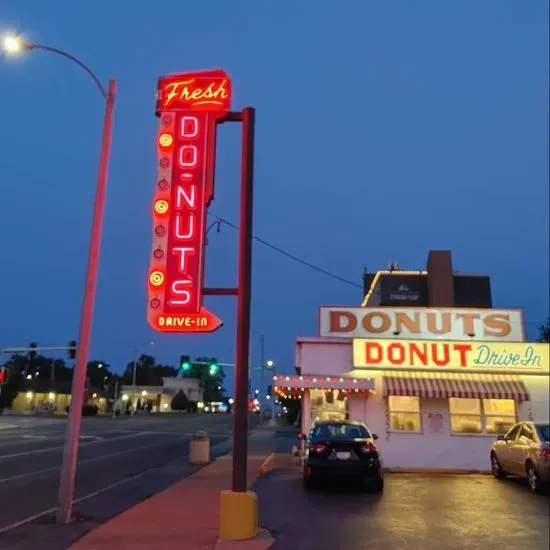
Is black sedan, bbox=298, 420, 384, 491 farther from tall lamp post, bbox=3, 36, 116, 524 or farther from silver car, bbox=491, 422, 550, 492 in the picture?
tall lamp post, bbox=3, 36, 116, 524

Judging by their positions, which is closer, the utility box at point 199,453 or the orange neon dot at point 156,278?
the orange neon dot at point 156,278

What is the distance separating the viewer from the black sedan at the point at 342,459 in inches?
524

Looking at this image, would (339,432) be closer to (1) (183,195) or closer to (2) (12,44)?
(1) (183,195)

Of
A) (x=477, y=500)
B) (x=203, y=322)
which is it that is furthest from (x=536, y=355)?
(x=203, y=322)

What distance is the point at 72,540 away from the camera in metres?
8.50

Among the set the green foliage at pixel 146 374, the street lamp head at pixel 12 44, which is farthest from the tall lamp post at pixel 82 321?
the green foliage at pixel 146 374

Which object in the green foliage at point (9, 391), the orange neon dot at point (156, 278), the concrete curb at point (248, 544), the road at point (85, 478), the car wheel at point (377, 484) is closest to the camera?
the concrete curb at point (248, 544)

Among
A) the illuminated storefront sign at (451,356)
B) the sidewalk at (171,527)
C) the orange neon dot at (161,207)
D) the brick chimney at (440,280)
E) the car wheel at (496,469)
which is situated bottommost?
the sidewalk at (171,527)

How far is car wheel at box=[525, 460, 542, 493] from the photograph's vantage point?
13.0m

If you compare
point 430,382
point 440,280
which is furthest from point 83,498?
point 440,280

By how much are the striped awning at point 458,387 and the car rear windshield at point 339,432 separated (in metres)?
4.11

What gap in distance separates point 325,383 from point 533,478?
21.8 ft

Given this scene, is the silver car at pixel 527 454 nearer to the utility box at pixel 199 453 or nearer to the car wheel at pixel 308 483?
the car wheel at pixel 308 483

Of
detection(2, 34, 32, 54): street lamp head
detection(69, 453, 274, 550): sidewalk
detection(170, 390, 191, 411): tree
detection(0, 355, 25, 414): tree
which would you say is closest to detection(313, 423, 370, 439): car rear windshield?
detection(69, 453, 274, 550): sidewalk
